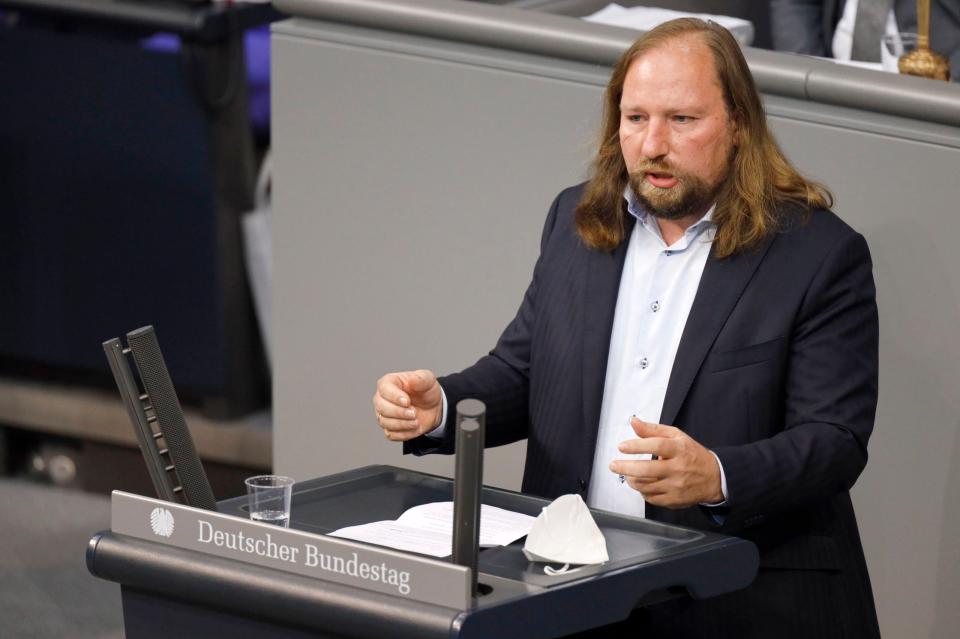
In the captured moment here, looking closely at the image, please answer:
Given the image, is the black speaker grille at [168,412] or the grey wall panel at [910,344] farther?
the grey wall panel at [910,344]

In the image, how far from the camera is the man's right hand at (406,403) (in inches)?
94.3

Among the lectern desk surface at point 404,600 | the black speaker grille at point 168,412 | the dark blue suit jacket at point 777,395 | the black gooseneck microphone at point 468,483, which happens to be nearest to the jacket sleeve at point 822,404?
the dark blue suit jacket at point 777,395

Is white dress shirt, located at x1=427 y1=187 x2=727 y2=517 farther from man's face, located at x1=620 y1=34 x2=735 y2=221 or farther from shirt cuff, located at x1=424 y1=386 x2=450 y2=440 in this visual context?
shirt cuff, located at x1=424 y1=386 x2=450 y2=440

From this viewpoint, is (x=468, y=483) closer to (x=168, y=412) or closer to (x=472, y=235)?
(x=168, y=412)

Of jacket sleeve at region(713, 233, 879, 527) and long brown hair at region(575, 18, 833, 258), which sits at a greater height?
long brown hair at region(575, 18, 833, 258)

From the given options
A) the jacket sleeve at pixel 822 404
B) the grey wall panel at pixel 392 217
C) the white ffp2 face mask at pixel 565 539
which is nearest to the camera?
the white ffp2 face mask at pixel 565 539

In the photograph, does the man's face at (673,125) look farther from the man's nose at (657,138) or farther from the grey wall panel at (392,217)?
the grey wall panel at (392,217)

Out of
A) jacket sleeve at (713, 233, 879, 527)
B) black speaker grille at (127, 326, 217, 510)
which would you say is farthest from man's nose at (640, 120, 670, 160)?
black speaker grille at (127, 326, 217, 510)

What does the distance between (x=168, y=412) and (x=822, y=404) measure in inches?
36.9

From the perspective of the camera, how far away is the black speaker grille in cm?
205

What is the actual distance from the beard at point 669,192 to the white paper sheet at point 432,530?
548mm

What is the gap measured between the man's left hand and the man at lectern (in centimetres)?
8

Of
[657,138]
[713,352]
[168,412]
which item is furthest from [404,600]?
[657,138]

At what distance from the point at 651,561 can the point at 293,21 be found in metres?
2.00
